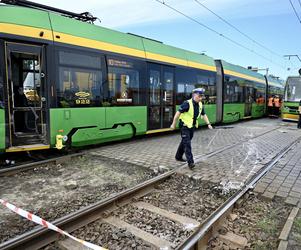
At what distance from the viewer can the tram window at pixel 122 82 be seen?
8.65m

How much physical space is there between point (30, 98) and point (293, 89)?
1764 centimetres

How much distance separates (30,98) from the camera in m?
7.05

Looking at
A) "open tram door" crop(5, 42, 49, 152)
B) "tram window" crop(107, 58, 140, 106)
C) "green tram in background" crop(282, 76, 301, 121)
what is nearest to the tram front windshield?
"green tram in background" crop(282, 76, 301, 121)

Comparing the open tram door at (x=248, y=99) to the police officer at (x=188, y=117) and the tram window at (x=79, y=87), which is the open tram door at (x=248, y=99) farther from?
the tram window at (x=79, y=87)

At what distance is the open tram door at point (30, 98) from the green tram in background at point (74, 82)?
0.07ft

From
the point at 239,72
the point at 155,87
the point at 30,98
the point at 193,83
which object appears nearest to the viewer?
the point at 30,98

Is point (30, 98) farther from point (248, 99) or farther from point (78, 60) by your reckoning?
point (248, 99)

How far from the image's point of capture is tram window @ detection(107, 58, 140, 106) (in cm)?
865

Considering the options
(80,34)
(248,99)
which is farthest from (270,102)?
(80,34)

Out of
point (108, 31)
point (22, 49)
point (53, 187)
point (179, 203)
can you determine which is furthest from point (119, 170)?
point (108, 31)

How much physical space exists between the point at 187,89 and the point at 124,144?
4446mm

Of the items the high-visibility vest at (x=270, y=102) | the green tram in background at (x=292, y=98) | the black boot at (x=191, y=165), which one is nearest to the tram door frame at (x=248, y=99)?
the green tram in background at (x=292, y=98)

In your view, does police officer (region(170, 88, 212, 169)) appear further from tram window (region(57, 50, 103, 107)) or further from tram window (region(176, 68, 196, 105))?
tram window (region(176, 68, 196, 105))

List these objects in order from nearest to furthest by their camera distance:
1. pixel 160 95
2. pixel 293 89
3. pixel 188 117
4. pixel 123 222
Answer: pixel 123 222 < pixel 188 117 < pixel 160 95 < pixel 293 89
